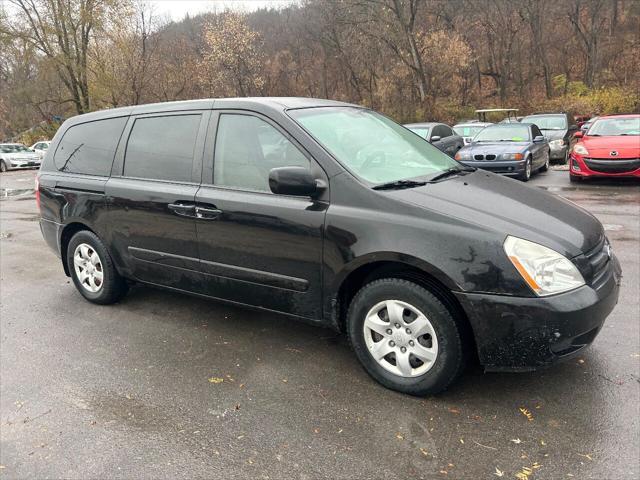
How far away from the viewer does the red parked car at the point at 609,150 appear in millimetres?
10398

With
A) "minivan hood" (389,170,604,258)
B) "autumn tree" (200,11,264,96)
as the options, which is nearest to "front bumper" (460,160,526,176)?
"minivan hood" (389,170,604,258)

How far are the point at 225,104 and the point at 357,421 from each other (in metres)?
2.39

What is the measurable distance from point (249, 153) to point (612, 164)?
9.70 m

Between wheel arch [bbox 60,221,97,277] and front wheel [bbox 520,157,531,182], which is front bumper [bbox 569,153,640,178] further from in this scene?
wheel arch [bbox 60,221,97,277]

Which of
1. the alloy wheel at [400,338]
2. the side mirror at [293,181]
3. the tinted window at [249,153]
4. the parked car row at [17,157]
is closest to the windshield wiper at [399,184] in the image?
the side mirror at [293,181]

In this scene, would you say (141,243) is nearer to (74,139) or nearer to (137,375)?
(137,375)

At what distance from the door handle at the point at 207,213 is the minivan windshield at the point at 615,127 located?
10560mm

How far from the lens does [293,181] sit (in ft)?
10.1

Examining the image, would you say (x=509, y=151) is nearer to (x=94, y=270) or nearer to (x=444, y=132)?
(x=444, y=132)

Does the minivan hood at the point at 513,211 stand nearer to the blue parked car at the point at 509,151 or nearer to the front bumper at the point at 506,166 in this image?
the blue parked car at the point at 509,151

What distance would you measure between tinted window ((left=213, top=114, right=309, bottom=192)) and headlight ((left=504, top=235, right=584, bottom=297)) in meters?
1.43

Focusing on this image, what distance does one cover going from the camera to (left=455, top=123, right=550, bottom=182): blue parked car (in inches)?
460

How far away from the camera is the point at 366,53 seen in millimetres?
38219

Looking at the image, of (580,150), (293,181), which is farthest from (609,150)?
(293,181)
